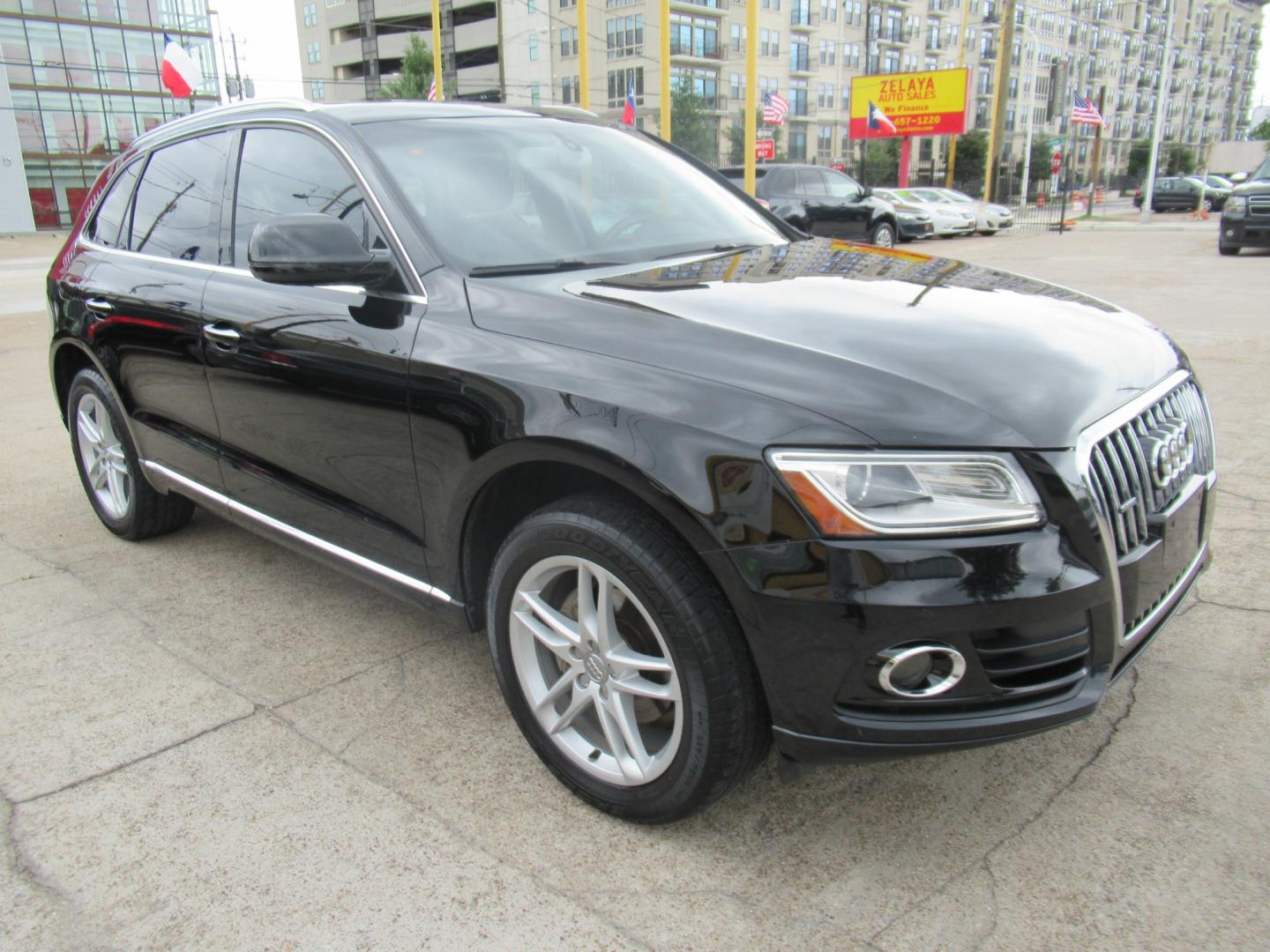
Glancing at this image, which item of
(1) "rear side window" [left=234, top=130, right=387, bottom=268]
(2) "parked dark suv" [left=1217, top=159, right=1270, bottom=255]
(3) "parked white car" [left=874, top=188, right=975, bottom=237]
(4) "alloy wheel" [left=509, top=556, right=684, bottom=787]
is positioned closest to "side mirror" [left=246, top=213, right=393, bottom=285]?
(1) "rear side window" [left=234, top=130, right=387, bottom=268]

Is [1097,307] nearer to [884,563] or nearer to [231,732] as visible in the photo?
[884,563]

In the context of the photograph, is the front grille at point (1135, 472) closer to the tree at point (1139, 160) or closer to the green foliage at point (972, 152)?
the green foliage at point (972, 152)

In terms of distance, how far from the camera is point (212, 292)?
10.5ft

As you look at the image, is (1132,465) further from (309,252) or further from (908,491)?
(309,252)

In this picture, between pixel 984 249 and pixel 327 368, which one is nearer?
pixel 327 368

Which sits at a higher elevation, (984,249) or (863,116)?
(863,116)

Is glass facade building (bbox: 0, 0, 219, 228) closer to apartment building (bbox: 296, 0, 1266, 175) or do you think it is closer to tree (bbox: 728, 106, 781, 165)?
apartment building (bbox: 296, 0, 1266, 175)

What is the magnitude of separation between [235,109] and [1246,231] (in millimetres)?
17129

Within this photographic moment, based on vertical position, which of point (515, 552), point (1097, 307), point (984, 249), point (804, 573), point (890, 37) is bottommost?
point (984, 249)

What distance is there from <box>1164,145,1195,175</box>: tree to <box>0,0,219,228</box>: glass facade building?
81254 mm

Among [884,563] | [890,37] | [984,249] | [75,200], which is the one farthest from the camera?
[890,37]

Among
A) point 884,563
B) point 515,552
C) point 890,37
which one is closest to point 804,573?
point 884,563

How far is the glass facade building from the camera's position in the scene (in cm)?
4631

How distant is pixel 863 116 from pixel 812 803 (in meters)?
38.5
